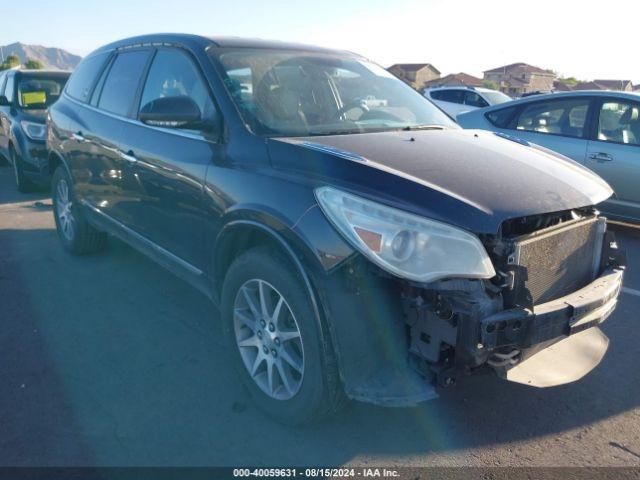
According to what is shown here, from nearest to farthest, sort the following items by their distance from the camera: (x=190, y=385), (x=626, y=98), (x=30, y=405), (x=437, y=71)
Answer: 1. (x=30, y=405)
2. (x=190, y=385)
3. (x=626, y=98)
4. (x=437, y=71)

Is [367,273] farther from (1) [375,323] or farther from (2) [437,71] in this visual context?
(2) [437,71]

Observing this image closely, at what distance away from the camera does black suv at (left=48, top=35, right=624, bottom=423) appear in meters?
2.23

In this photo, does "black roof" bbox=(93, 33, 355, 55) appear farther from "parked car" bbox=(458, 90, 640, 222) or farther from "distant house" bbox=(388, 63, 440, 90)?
"distant house" bbox=(388, 63, 440, 90)

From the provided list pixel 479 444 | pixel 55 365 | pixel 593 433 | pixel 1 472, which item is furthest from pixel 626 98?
pixel 1 472

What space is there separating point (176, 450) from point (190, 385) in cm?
57

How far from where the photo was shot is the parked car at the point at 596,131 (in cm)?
586

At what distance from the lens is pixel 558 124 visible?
6.50 meters

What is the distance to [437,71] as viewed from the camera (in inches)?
2972

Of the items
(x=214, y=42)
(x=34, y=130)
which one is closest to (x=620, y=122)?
(x=214, y=42)

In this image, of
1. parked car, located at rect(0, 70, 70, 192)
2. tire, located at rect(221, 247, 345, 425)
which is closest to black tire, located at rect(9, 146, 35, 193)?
parked car, located at rect(0, 70, 70, 192)

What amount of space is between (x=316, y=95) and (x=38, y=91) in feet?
22.3

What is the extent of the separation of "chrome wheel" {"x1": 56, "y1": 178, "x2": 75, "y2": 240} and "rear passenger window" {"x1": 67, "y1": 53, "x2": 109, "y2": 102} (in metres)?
0.86

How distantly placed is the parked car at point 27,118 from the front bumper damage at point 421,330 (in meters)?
6.64

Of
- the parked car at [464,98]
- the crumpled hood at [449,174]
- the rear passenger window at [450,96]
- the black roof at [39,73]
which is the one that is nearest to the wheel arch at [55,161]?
the crumpled hood at [449,174]
